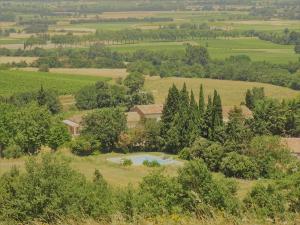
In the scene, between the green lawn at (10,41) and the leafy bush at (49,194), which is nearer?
the leafy bush at (49,194)

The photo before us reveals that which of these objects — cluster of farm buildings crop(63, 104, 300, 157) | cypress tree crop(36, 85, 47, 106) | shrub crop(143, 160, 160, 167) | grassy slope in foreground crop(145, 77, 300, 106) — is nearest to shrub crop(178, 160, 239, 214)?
shrub crop(143, 160, 160, 167)

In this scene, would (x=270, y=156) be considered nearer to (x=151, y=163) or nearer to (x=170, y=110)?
(x=151, y=163)

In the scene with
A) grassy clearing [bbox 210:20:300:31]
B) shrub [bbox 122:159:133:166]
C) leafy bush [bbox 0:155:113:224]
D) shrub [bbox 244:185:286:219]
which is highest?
leafy bush [bbox 0:155:113:224]

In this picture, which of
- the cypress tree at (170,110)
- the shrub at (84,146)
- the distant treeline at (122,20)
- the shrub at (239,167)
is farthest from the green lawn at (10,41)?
the shrub at (239,167)

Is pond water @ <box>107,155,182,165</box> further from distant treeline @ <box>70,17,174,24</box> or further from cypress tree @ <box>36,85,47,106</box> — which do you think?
distant treeline @ <box>70,17,174,24</box>

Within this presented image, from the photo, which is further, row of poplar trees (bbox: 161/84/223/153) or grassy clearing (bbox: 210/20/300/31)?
grassy clearing (bbox: 210/20/300/31)

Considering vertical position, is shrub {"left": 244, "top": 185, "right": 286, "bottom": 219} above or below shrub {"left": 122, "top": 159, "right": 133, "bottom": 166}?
above

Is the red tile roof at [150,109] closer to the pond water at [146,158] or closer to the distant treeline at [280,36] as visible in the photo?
the pond water at [146,158]
